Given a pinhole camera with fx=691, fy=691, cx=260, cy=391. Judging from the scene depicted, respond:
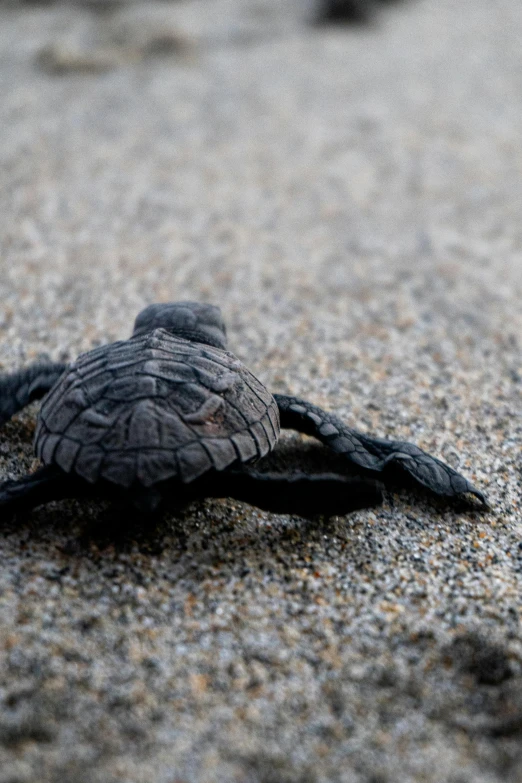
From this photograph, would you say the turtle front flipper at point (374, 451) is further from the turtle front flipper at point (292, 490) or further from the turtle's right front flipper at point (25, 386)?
the turtle's right front flipper at point (25, 386)

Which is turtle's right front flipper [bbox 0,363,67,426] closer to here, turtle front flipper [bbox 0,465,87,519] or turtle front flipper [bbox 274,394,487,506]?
turtle front flipper [bbox 0,465,87,519]

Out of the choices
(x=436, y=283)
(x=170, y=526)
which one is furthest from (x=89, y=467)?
(x=436, y=283)

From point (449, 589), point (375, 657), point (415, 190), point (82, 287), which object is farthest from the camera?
point (415, 190)

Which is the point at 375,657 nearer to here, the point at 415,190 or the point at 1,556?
the point at 1,556

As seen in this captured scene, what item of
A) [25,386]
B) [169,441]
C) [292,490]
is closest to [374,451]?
[292,490]

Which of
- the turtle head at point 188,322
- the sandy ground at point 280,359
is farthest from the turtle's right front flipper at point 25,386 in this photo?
the turtle head at point 188,322

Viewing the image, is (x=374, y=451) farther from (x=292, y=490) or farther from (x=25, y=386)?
(x=25, y=386)

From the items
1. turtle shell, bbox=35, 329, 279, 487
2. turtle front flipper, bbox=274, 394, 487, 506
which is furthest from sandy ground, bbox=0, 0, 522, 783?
turtle shell, bbox=35, 329, 279, 487
